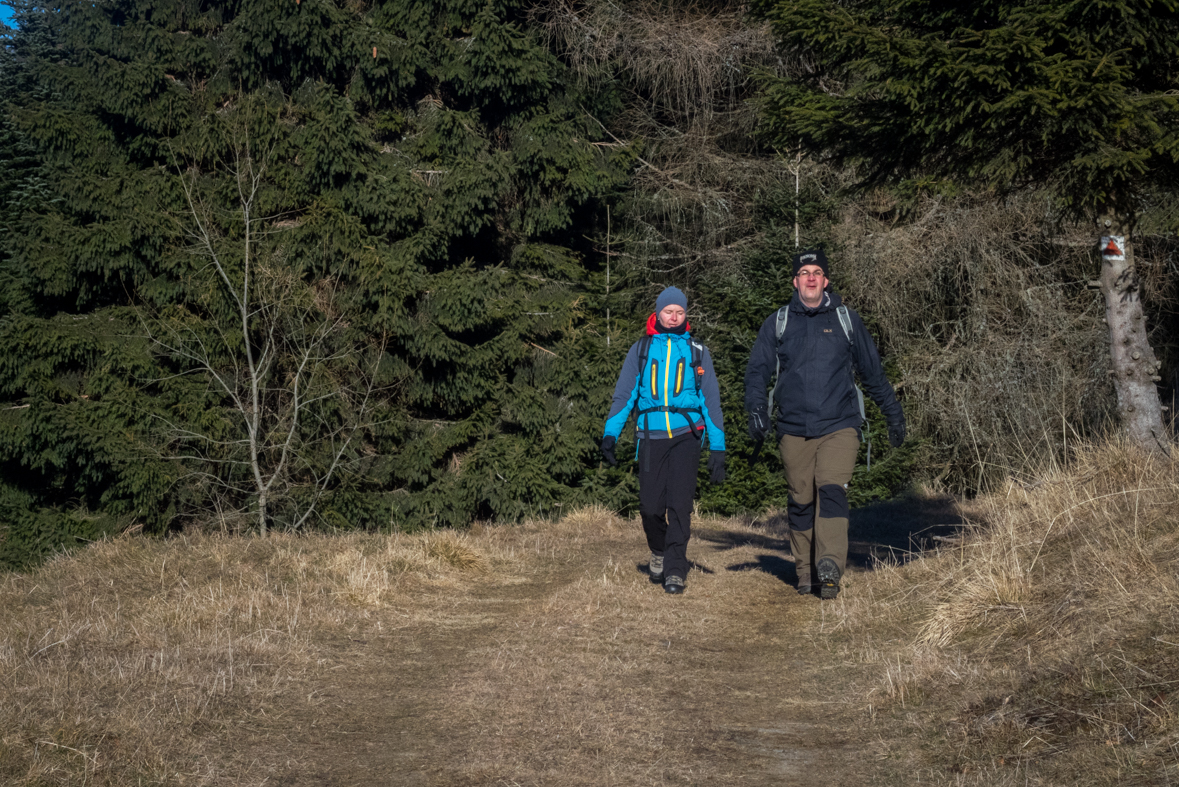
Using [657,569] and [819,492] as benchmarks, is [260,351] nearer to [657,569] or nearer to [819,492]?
[657,569]

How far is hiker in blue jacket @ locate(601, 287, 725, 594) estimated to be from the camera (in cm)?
707

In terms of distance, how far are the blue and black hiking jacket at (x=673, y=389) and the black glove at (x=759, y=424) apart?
→ 0.31 meters

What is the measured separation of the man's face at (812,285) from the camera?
22.3 ft

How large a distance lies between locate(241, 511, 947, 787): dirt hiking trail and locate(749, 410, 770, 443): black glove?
1.09 m

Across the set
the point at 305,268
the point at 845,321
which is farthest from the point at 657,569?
the point at 305,268

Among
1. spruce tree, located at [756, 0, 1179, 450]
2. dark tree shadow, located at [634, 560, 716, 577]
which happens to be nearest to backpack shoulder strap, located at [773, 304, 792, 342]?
spruce tree, located at [756, 0, 1179, 450]

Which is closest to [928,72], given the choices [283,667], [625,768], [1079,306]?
[625,768]

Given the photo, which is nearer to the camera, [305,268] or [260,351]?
[305,268]

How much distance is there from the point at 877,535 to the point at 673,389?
481 centimetres

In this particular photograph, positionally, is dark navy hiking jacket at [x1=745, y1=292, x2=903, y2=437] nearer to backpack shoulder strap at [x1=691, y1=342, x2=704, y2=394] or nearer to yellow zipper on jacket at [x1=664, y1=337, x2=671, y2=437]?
backpack shoulder strap at [x1=691, y1=342, x2=704, y2=394]

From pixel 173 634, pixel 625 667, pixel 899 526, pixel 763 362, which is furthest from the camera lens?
pixel 899 526

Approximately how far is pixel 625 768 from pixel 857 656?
1.96 m

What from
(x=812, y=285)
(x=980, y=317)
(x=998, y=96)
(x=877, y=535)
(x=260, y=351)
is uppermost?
(x=998, y=96)

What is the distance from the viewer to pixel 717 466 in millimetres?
6816
